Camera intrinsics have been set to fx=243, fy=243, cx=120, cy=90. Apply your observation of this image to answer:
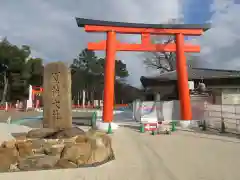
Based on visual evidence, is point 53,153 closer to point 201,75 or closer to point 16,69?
point 201,75

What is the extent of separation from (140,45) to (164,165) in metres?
10.0

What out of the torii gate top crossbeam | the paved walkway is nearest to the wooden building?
the torii gate top crossbeam

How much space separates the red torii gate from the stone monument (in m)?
5.89

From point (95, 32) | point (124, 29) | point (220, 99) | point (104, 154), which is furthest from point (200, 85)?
point (104, 154)

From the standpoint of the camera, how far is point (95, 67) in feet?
201

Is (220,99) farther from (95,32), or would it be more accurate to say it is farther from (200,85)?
(95,32)

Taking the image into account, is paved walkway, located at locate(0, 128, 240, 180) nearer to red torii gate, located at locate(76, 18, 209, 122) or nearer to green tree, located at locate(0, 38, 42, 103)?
red torii gate, located at locate(76, 18, 209, 122)

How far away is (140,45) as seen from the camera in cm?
1511

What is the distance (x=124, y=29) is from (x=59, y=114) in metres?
8.38

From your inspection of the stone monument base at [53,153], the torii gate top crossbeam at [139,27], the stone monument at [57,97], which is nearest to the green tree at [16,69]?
the torii gate top crossbeam at [139,27]

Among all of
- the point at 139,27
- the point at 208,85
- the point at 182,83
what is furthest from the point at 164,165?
the point at 208,85

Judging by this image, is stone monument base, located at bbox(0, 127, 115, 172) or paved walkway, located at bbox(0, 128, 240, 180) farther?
stone monument base, located at bbox(0, 127, 115, 172)

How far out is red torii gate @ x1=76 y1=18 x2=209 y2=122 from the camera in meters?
14.1

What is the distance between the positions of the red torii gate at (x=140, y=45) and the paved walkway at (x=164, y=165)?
561cm
